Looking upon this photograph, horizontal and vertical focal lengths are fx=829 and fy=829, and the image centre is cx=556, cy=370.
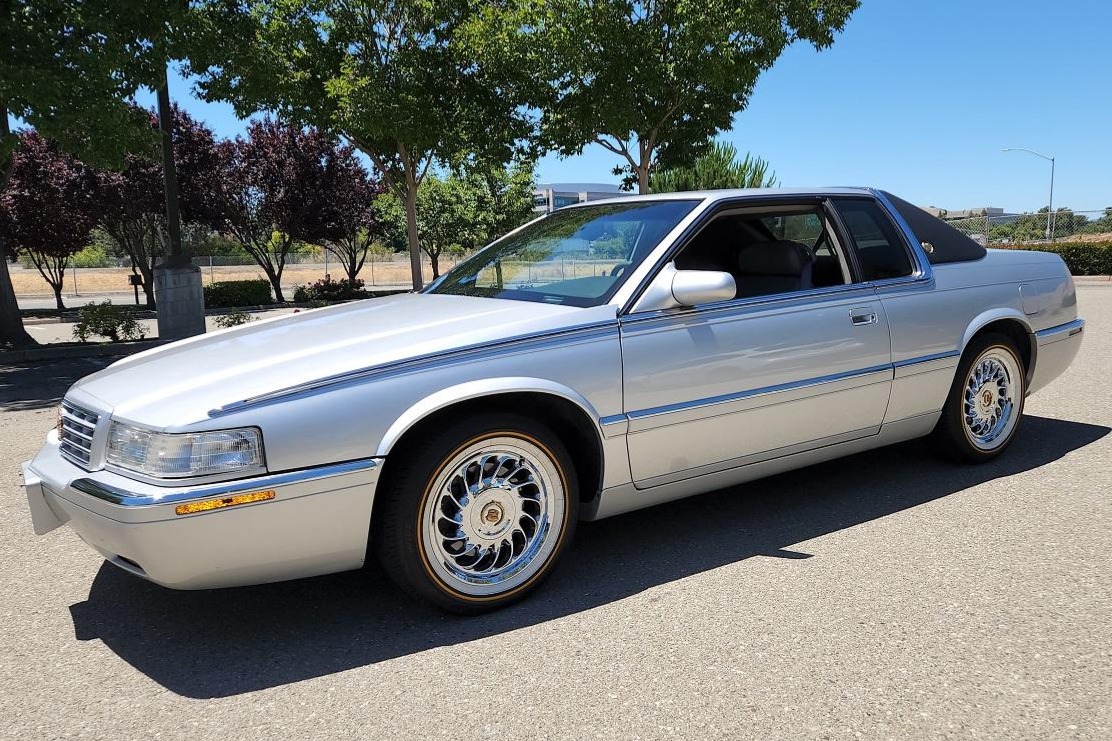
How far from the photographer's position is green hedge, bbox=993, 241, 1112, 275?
2666cm

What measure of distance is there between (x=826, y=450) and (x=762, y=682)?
5.59 ft

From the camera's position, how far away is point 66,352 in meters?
12.6

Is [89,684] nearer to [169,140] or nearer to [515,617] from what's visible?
[515,617]

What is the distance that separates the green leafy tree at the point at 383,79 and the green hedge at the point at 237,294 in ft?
32.1

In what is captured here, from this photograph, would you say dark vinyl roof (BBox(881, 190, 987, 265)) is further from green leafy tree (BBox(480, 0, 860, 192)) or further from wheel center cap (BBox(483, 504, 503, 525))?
green leafy tree (BBox(480, 0, 860, 192))

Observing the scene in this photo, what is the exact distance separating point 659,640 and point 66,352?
12.5 metres

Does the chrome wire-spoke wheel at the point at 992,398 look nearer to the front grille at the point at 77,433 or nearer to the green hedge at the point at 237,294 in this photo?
the front grille at the point at 77,433

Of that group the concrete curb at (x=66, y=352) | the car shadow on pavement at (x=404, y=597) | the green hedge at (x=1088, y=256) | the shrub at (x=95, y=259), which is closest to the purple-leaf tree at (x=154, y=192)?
the concrete curb at (x=66, y=352)

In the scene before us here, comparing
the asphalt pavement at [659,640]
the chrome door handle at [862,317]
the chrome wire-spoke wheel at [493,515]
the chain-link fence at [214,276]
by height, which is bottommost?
the asphalt pavement at [659,640]

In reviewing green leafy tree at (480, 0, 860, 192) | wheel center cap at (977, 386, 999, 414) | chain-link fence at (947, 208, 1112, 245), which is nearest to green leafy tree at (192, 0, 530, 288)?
green leafy tree at (480, 0, 860, 192)

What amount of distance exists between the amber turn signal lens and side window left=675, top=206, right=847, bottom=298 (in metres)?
2.23

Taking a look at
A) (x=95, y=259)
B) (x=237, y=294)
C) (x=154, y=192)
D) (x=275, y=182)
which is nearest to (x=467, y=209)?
(x=275, y=182)

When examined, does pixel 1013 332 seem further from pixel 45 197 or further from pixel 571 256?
pixel 45 197

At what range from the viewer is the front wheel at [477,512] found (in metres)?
2.98
